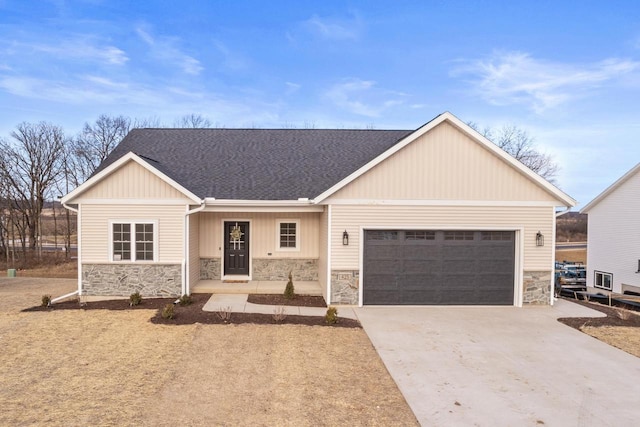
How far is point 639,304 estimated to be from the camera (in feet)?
49.6

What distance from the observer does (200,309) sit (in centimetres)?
1070

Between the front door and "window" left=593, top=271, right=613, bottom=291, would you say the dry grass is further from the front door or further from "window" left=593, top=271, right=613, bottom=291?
"window" left=593, top=271, right=613, bottom=291

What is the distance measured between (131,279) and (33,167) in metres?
22.2

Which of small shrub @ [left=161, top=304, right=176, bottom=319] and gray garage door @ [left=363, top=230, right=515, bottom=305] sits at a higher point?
gray garage door @ [left=363, top=230, right=515, bottom=305]

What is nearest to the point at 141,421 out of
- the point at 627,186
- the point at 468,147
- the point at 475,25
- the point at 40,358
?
the point at 40,358

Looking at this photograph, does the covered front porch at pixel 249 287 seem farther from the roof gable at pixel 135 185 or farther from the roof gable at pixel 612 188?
the roof gable at pixel 612 188

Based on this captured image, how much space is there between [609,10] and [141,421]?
1754 cm

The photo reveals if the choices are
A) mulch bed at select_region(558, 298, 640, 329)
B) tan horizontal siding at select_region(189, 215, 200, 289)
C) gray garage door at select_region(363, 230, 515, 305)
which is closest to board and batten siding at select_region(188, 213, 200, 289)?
tan horizontal siding at select_region(189, 215, 200, 289)

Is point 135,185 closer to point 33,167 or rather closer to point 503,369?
point 503,369

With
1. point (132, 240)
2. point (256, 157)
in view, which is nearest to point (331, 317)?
point (132, 240)

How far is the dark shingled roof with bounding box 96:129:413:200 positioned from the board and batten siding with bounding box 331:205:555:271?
2.06 m

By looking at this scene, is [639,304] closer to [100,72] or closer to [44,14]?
[44,14]

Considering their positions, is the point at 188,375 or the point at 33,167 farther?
the point at 33,167

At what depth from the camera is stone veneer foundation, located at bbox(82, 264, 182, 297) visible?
12.1 m
